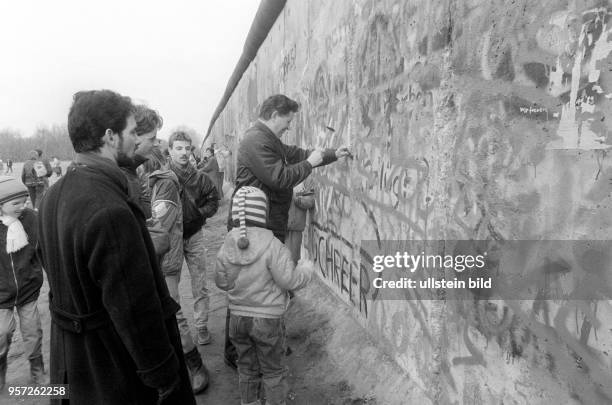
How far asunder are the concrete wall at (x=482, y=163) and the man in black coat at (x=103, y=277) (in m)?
1.35

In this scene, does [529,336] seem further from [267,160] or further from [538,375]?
[267,160]

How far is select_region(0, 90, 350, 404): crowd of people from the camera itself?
63.3 inches

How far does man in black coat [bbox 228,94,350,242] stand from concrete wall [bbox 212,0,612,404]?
383 mm

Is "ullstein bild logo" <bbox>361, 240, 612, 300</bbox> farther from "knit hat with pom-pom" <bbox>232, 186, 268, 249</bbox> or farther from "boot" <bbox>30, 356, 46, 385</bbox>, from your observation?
"boot" <bbox>30, 356, 46, 385</bbox>

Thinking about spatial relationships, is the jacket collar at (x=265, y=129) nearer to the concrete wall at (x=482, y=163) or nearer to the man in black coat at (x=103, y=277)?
the concrete wall at (x=482, y=163)

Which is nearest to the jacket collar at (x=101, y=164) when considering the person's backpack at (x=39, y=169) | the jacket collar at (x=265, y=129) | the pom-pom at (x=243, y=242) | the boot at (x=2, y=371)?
the pom-pom at (x=243, y=242)

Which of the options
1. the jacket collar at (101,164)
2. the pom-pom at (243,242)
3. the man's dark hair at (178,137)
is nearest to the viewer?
the jacket collar at (101,164)

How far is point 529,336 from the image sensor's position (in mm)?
1642

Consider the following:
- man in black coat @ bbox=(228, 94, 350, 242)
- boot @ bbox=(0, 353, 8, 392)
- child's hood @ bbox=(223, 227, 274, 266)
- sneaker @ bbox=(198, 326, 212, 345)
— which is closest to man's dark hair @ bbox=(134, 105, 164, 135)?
man in black coat @ bbox=(228, 94, 350, 242)

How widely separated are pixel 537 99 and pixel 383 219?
1.38 meters

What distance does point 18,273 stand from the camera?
3.43 metres

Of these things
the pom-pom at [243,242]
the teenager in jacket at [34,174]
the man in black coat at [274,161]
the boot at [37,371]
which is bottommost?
the boot at [37,371]

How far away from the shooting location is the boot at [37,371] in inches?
143

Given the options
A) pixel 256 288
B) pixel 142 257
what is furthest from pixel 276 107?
pixel 142 257
